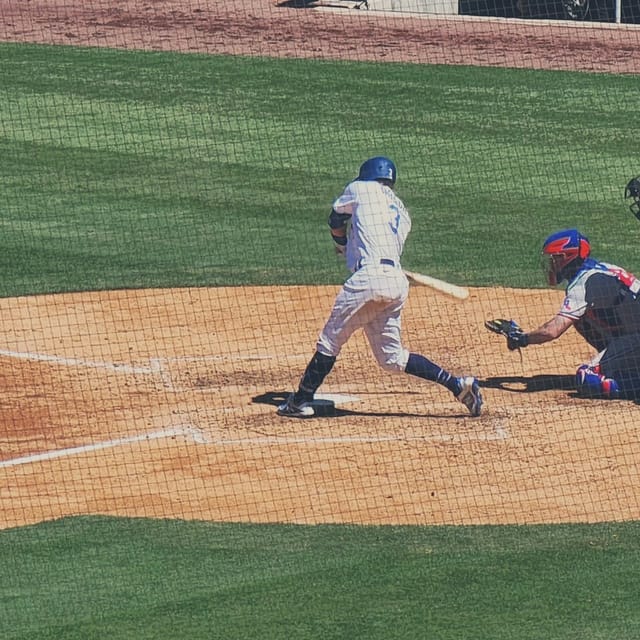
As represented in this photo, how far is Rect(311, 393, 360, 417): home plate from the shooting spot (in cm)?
961

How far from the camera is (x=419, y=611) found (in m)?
6.51

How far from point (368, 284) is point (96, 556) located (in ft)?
8.85

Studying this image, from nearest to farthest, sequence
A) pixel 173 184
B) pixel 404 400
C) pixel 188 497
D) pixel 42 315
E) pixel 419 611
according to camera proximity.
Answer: pixel 419 611
pixel 188 497
pixel 404 400
pixel 42 315
pixel 173 184

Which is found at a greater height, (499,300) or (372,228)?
(372,228)

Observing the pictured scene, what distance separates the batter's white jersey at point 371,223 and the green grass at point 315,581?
83.4 inches

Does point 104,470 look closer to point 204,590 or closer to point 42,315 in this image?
point 204,590

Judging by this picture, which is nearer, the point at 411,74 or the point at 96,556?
the point at 96,556

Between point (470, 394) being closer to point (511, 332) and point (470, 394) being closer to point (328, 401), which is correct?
point (511, 332)

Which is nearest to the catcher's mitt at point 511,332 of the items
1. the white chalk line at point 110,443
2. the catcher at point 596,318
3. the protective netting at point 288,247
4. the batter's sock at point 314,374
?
the catcher at point 596,318

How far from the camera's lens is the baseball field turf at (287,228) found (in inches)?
259

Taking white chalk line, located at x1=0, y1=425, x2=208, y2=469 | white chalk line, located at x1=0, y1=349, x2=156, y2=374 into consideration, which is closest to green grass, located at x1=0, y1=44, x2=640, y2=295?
white chalk line, located at x1=0, y1=349, x2=156, y2=374

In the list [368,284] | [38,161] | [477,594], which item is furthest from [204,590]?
[38,161]

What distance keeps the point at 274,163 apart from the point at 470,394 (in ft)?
23.9

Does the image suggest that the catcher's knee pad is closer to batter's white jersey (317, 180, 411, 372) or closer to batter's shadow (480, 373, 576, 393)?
batter's shadow (480, 373, 576, 393)
